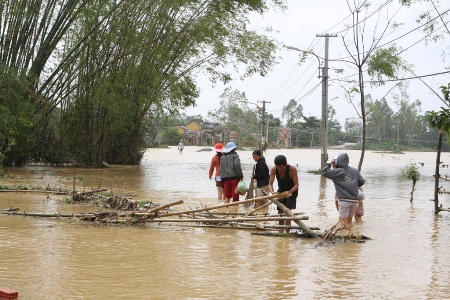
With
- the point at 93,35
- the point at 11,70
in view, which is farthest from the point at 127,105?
the point at 11,70

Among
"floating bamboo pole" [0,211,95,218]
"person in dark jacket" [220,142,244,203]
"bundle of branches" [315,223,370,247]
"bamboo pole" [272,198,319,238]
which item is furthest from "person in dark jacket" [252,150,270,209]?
"floating bamboo pole" [0,211,95,218]

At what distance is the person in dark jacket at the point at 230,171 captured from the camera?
12.2 meters

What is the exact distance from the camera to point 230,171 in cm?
1229

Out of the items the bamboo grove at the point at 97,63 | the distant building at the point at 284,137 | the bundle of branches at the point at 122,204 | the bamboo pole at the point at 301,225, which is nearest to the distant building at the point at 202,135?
the distant building at the point at 284,137

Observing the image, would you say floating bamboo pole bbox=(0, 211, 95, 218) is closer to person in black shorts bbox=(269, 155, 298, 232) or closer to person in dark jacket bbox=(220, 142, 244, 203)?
person in black shorts bbox=(269, 155, 298, 232)

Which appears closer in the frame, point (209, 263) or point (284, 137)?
point (209, 263)

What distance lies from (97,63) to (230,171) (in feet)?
41.8

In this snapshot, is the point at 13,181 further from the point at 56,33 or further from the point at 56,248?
the point at 56,248

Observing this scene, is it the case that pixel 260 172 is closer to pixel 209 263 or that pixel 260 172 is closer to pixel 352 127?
pixel 209 263

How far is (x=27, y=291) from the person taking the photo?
5500 mm

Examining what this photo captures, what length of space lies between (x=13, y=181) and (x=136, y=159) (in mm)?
14448

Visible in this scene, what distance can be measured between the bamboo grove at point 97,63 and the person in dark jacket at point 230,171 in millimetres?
8630

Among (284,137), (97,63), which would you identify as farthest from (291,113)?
(97,63)

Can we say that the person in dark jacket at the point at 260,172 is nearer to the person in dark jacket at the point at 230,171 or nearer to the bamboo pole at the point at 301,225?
the person in dark jacket at the point at 230,171
